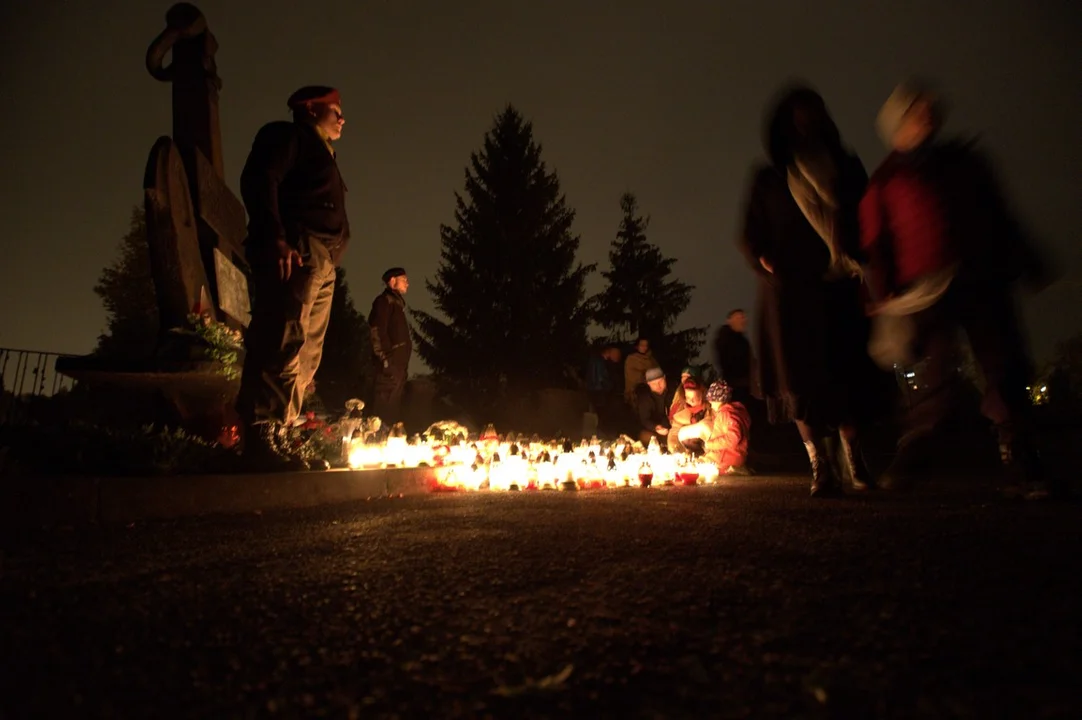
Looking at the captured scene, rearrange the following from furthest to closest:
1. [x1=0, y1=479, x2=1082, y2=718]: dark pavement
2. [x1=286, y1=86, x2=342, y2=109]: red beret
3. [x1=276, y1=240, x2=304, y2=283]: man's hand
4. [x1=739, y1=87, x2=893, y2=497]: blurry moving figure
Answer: [x1=286, y1=86, x2=342, y2=109]: red beret
[x1=739, y1=87, x2=893, y2=497]: blurry moving figure
[x1=276, y1=240, x2=304, y2=283]: man's hand
[x1=0, y1=479, x2=1082, y2=718]: dark pavement

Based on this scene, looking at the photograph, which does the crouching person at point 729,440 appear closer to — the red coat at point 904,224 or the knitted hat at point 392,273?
the red coat at point 904,224

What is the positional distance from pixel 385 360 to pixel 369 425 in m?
2.72

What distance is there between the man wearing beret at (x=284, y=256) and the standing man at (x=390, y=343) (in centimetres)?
413

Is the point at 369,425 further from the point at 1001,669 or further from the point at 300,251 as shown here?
the point at 1001,669

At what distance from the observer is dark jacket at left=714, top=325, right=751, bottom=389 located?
27.4ft

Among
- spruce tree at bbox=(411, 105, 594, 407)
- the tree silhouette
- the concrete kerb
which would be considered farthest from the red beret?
the tree silhouette

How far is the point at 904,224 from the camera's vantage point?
360 cm

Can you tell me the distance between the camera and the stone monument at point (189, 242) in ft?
17.9

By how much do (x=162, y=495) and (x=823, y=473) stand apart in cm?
375

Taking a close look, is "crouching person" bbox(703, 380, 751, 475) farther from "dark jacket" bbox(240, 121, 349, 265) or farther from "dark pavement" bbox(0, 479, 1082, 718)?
"dark jacket" bbox(240, 121, 349, 265)

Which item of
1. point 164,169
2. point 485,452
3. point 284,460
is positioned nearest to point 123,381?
point 164,169

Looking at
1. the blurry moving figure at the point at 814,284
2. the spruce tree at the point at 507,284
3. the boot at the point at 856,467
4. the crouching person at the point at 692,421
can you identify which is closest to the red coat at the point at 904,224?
the blurry moving figure at the point at 814,284

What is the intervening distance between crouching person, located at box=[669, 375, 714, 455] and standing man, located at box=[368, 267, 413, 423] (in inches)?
151

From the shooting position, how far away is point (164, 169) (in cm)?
593
